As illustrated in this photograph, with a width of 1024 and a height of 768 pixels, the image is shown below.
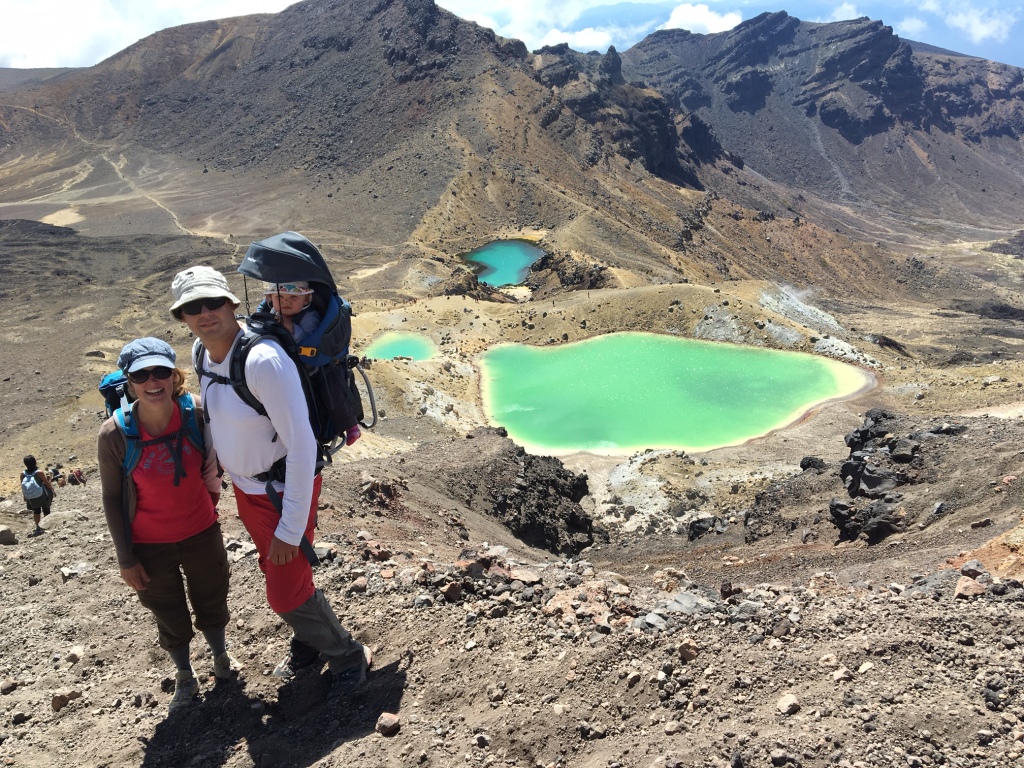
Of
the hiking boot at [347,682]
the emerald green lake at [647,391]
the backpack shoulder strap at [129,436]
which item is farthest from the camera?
the emerald green lake at [647,391]

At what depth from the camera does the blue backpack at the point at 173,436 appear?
13.2 feet

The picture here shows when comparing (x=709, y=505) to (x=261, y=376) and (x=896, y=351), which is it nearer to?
(x=261, y=376)

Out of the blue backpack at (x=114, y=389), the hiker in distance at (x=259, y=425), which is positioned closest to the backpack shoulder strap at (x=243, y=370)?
the hiker in distance at (x=259, y=425)

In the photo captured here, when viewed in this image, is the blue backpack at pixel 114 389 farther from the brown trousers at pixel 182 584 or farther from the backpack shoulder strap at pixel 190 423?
the brown trousers at pixel 182 584

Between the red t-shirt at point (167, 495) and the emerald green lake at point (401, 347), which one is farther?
the emerald green lake at point (401, 347)

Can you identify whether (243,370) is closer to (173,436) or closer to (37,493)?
(173,436)

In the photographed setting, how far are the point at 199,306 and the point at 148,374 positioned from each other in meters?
0.59

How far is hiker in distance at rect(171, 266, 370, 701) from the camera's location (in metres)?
3.56

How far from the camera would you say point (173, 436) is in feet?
13.6

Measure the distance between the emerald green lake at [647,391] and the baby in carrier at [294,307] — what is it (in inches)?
729

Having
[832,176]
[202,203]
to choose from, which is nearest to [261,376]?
[202,203]

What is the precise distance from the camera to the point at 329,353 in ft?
12.8

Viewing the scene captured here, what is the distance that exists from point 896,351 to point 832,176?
132 meters

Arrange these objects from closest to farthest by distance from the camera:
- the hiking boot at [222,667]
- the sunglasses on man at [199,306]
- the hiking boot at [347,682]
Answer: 1. the sunglasses on man at [199,306]
2. the hiking boot at [347,682]
3. the hiking boot at [222,667]
